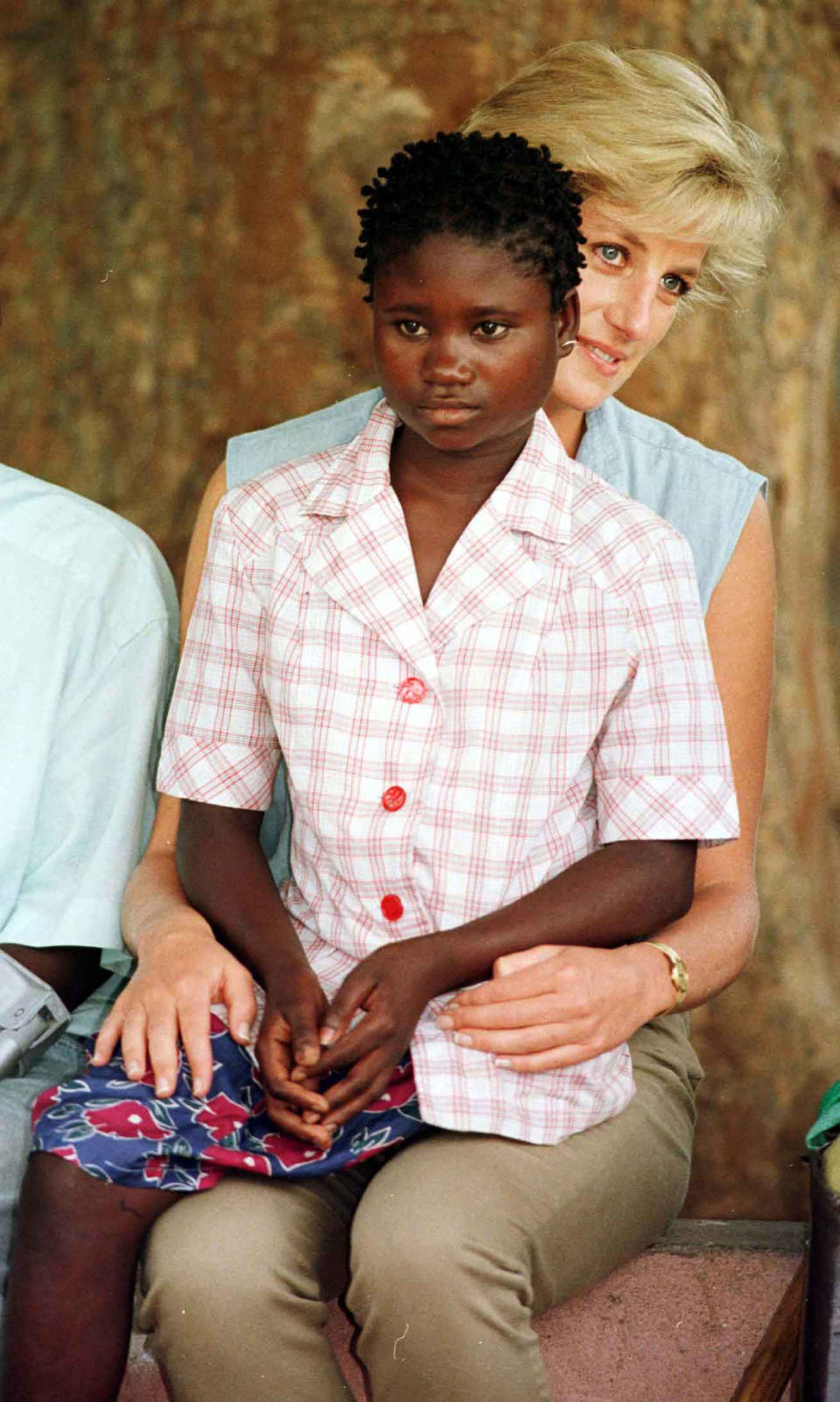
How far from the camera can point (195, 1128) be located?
5.34 ft

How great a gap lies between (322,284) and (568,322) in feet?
2.57

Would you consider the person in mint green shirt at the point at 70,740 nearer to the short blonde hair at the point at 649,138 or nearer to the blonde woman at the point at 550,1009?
the blonde woman at the point at 550,1009

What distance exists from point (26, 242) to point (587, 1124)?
1536mm

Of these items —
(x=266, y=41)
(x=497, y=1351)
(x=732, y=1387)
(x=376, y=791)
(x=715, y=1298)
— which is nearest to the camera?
(x=497, y=1351)

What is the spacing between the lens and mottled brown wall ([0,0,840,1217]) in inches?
93.0

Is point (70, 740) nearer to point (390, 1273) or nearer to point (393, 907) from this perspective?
point (393, 907)

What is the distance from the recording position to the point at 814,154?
2.35 m

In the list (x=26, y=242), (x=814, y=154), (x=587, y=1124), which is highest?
(x=814, y=154)

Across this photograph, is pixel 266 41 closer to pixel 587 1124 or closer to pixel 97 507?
pixel 97 507

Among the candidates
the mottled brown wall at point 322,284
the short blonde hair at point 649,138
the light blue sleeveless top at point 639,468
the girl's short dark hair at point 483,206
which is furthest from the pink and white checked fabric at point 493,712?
the mottled brown wall at point 322,284

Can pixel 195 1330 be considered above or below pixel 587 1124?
below

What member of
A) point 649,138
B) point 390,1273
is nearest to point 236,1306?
point 390,1273

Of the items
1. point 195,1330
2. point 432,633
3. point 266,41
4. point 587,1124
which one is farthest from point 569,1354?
point 266,41

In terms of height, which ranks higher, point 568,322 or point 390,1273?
point 568,322
